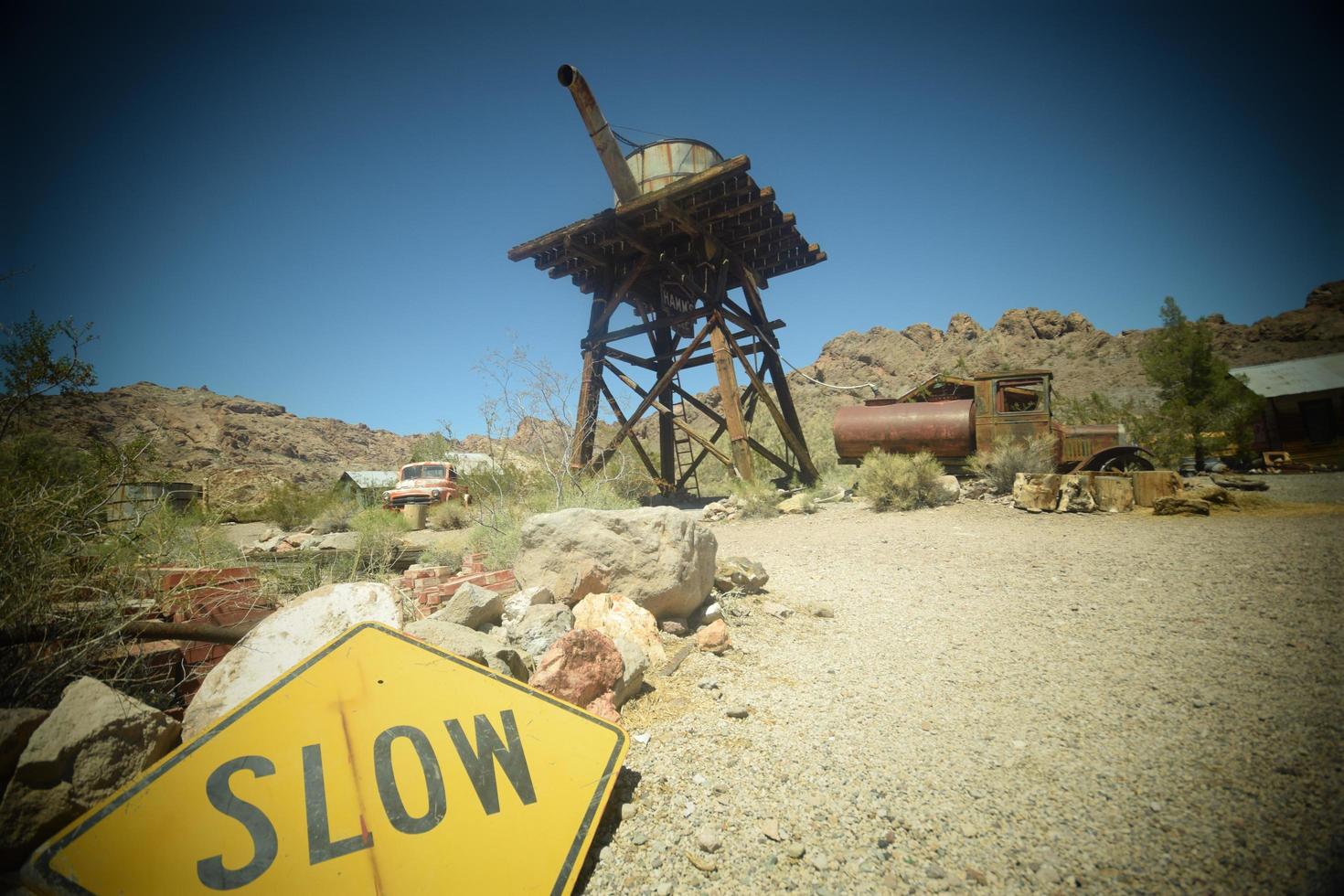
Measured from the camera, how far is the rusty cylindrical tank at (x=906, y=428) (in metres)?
8.50

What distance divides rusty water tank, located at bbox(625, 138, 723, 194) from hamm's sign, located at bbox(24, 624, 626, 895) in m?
8.27

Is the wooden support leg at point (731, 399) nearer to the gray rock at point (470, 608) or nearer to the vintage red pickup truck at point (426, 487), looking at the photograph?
the gray rock at point (470, 608)

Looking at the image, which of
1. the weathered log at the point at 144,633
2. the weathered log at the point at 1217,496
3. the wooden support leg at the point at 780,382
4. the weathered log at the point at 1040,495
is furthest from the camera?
the wooden support leg at the point at 780,382

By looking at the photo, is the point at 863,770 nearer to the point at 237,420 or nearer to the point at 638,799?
the point at 638,799

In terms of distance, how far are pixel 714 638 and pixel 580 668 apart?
0.99m

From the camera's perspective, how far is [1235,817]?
124 cm

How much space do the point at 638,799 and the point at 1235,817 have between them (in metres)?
1.63

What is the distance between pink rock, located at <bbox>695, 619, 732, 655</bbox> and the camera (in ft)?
9.12

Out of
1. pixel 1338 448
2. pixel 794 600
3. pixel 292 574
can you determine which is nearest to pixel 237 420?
pixel 292 574

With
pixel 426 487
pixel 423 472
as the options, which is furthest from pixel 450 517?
pixel 423 472

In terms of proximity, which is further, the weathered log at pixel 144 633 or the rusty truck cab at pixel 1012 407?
the rusty truck cab at pixel 1012 407

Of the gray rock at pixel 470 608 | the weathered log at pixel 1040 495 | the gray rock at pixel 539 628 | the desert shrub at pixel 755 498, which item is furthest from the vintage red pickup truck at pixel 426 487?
the weathered log at pixel 1040 495

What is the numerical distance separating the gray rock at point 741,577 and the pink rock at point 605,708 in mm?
1685

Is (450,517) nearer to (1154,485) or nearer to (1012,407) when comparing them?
Answer: (1012,407)
